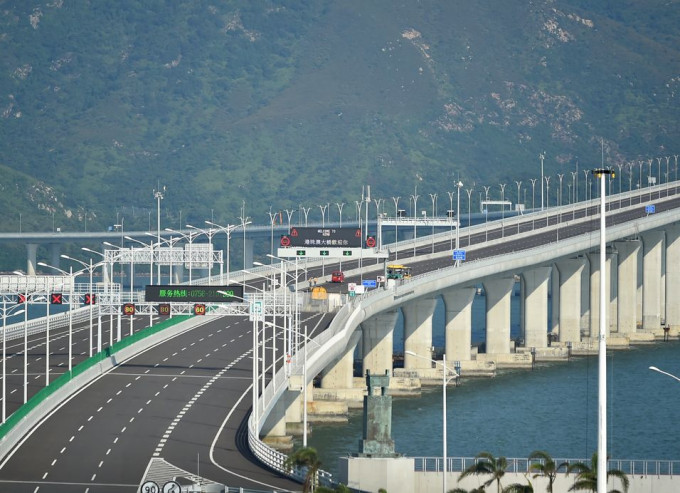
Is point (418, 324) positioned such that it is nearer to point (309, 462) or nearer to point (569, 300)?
point (569, 300)

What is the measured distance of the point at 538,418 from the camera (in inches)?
5177

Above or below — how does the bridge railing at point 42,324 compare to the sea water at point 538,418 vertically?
above

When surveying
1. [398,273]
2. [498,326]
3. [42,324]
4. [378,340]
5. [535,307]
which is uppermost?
[398,273]

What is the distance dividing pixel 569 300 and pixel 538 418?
53938 millimetres

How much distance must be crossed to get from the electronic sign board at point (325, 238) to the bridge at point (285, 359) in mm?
8465

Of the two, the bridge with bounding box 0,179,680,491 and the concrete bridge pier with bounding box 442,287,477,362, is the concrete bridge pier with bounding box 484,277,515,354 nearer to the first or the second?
the bridge with bounding box 0,179,680,491

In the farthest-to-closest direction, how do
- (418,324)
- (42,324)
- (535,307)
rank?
(535,307)
(418,324)
(42,324)

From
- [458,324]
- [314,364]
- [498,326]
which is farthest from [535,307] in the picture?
[314,364]

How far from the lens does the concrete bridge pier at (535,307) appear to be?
177m

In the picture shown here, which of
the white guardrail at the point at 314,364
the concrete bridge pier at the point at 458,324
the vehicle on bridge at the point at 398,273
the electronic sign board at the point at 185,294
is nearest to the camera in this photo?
the white guardrail at the point at 314,364

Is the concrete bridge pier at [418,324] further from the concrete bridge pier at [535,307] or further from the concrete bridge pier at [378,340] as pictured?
the concrete bridge pier at [535,307]

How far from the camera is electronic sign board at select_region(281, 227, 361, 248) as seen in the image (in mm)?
175125

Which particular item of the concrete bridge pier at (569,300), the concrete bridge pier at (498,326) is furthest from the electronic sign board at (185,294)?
the concrete bridge pier at (569,300)

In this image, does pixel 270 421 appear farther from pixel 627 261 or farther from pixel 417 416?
pixel 627 261
